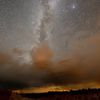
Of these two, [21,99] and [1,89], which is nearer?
[1,89]

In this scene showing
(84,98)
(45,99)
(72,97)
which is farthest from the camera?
(45,99)

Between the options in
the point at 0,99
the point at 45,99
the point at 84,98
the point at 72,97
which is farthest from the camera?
the point at 45,99

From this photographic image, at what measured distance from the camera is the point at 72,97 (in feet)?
70.4

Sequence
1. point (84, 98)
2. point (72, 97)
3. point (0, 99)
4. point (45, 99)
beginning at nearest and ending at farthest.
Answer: point (0, 99) < point (84, 98) < point (72, 97) < point (45, 99)

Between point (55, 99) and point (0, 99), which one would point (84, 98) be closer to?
point (55, 99)

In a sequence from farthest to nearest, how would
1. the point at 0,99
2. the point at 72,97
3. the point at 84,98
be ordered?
1. the point at 72,97
2. the point at 84,98
3. the point at 0,99

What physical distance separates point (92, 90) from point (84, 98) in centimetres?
224

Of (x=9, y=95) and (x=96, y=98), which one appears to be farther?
(x=9, y=95)

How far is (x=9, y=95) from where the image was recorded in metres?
20.3

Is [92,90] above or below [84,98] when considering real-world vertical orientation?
above

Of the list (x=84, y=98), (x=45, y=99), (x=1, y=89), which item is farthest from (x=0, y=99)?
(x=84, y=98)

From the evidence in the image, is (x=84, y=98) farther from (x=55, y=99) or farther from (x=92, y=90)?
(x=55, y=99)

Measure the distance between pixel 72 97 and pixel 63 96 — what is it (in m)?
2.11

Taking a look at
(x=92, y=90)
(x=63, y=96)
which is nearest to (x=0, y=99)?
(x=63, y=96)
